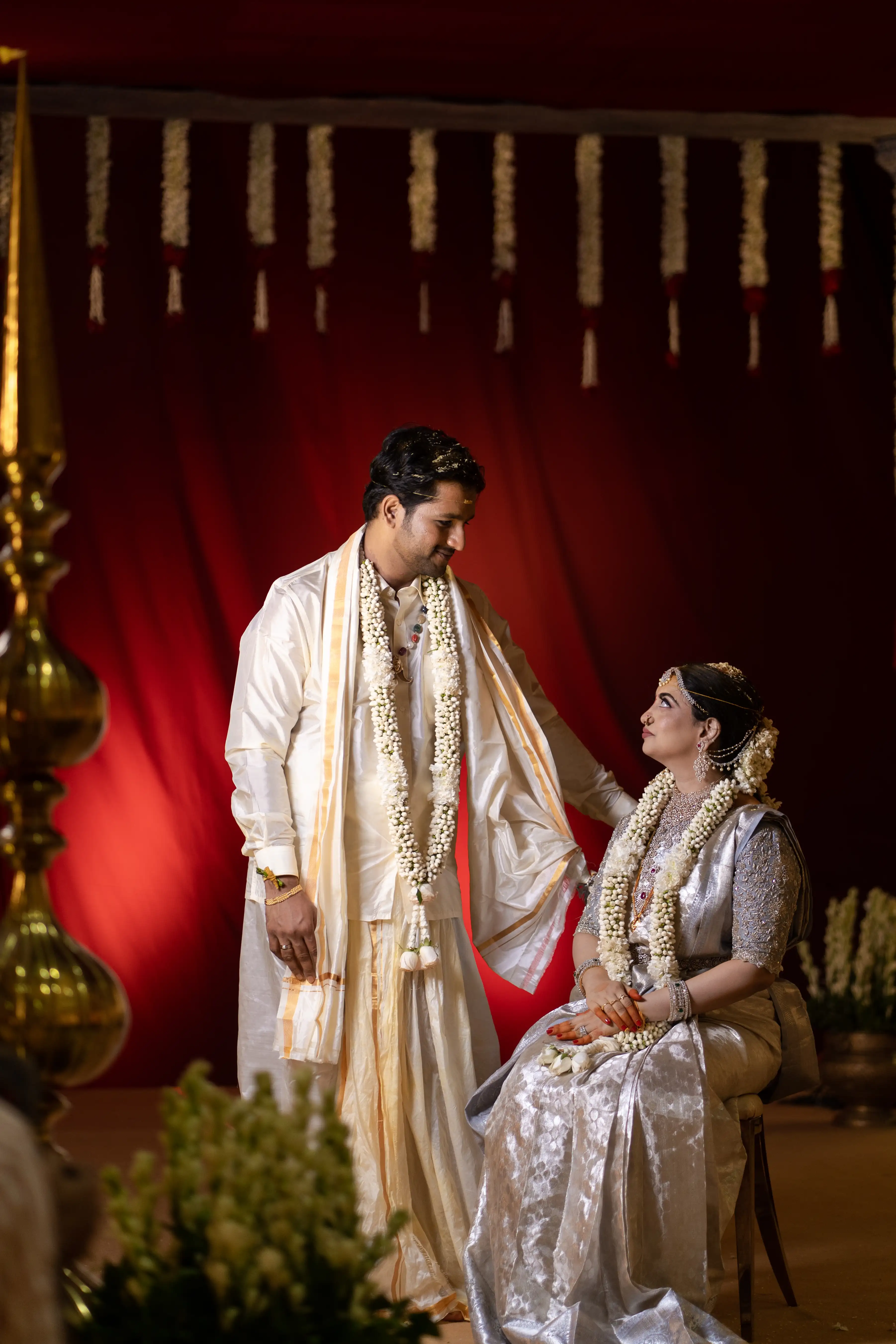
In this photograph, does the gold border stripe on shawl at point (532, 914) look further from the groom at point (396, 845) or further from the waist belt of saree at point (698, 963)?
the waist belt of saree at point (698, 963)

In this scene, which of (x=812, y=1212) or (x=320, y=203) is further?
(x=320, y=203)

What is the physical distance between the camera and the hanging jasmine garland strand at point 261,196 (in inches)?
197

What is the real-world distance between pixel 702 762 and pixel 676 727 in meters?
0.09

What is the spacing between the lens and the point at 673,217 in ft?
17.2

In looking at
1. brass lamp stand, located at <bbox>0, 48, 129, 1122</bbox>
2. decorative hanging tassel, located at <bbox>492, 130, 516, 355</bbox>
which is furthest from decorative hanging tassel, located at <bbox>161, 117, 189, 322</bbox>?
brass lamp stand, located at <bbox>0, 48, 129, 1122</bbox>

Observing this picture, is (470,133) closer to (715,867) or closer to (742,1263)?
(715,867)

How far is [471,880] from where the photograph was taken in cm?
339

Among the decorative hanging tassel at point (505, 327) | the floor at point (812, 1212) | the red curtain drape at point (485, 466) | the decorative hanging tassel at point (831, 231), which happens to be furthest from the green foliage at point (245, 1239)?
the decorative hanging tassel at point (831, 231)

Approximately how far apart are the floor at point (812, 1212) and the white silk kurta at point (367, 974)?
28 centimetres

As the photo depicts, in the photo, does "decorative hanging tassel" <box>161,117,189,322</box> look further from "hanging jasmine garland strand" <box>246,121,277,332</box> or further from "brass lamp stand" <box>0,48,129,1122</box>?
"brass lamp stand" <box>0,48,129,1122</box>

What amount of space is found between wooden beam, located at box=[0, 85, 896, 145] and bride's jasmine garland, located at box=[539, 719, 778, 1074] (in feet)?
9.24

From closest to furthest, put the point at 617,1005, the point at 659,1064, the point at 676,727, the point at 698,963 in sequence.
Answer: the point at 659,1064
the point at 617,1005
the point at 698,963
the point at 676,727

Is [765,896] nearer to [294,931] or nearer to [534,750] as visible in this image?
[534,750]

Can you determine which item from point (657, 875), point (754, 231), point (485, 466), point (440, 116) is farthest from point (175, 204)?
point (657, 875)
